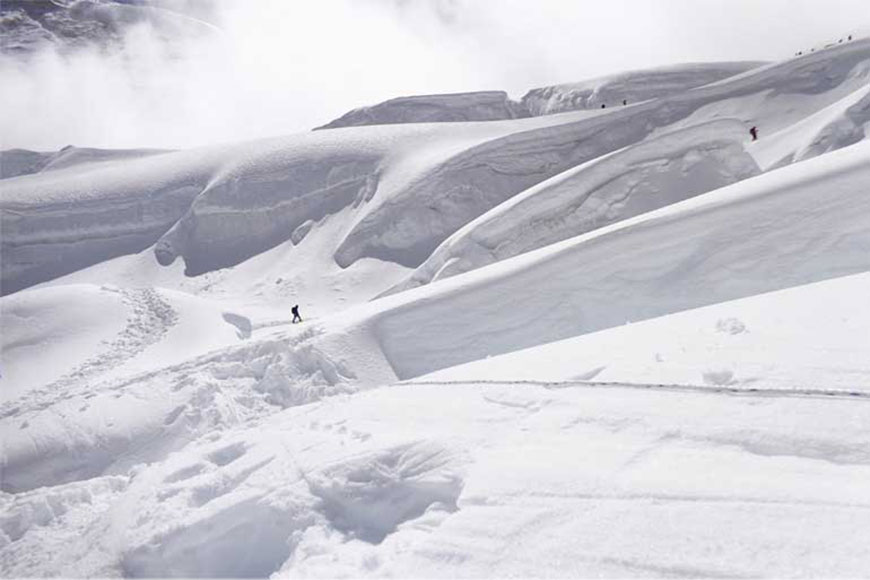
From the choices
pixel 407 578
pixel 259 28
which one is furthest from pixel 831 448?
pixel 259 28

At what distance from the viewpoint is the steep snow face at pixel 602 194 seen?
14305 millimetres

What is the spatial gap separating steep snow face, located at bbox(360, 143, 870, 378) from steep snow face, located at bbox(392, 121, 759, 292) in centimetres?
510

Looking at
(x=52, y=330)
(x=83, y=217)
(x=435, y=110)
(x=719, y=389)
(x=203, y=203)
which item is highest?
(x=435, y=110)

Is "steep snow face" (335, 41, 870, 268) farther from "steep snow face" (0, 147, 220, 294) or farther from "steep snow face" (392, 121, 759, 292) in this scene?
"steep snow face" (0, 147, 220, 294)

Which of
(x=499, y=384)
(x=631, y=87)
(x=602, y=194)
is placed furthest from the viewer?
(x=631, y=87)

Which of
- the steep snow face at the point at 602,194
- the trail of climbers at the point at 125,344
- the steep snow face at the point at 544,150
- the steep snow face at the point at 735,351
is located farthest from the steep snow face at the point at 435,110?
the steep snow face at the point at 735,351

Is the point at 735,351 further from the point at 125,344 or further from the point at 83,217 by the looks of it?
the point at 83,217

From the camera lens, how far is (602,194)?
593 inches

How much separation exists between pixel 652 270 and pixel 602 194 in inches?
281

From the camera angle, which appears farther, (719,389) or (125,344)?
(125,344)

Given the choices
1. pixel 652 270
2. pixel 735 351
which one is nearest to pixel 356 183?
pixel 652 270

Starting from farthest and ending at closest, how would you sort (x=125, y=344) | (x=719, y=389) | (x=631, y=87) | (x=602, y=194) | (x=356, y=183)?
(x=631, y=87) < (x=356, y=183) < (x=602, y=194) < (x=125, y=344) < (x=719, y=389)

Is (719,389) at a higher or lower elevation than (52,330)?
lower

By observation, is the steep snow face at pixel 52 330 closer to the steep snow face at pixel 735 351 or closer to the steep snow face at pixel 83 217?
the steep snow face at pixel 83 217
